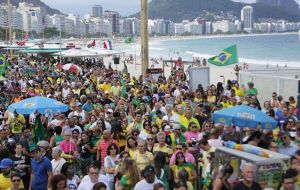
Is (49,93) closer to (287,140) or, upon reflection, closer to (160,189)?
(287,140)

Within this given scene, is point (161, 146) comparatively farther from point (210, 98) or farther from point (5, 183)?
point (210, 98)

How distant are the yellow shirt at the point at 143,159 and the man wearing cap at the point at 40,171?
130cm

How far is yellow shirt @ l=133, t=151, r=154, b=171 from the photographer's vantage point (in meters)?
7.47

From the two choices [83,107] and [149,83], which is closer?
[83,107]

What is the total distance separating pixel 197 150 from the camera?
8070 mm

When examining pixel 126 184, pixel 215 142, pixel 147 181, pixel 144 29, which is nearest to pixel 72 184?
pixel 126 184

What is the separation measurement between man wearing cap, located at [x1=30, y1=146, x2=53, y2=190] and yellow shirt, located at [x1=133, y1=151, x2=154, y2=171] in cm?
130

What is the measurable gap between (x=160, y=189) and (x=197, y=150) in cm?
243

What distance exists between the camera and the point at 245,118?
29.3 feet

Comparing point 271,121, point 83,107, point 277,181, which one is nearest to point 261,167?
point 277,181

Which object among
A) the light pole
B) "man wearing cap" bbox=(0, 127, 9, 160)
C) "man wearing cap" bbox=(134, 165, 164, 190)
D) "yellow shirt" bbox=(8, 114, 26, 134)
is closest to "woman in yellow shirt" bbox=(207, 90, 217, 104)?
"yellow shirt" bbox=(8, 114, 26, 134)

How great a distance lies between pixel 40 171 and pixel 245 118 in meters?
3.80

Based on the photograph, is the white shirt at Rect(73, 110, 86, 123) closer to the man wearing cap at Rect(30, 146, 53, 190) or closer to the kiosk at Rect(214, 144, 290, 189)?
the man wearing cap at Rect(30, 146, 53, 190)

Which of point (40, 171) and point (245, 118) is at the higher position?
point (245, 118)
